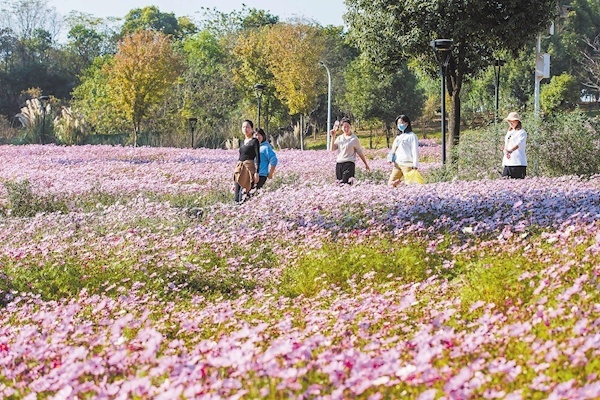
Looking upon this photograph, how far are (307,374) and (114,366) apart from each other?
3.17ft

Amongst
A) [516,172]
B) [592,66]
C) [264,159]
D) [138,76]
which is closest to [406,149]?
[516,172]

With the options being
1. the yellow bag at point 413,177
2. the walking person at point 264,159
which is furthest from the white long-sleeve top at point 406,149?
the walking person at point 264,159

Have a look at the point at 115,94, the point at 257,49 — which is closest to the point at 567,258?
the point at 115,94

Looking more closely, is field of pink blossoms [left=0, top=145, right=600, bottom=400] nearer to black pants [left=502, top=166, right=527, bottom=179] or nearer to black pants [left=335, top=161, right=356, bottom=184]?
black pants [left=502, top=166, right=527, bottom=179]

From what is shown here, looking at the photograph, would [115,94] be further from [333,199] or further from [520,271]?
[520,271]

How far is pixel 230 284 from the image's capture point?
795 cm

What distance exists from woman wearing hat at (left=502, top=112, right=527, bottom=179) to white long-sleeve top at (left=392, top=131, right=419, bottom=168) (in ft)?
5.65

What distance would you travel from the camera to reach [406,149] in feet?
44.0

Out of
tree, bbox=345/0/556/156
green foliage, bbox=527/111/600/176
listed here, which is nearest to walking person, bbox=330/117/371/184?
green foliage, bbox=527/111/600/176

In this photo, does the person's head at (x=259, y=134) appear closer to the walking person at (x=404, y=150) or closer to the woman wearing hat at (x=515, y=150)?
the walking person at (x=404, y=150)

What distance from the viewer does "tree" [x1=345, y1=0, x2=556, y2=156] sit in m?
22.7

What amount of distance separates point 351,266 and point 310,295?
64 centimetres

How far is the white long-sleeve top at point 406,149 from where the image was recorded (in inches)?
521

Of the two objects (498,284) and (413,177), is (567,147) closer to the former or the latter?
(413,177)
